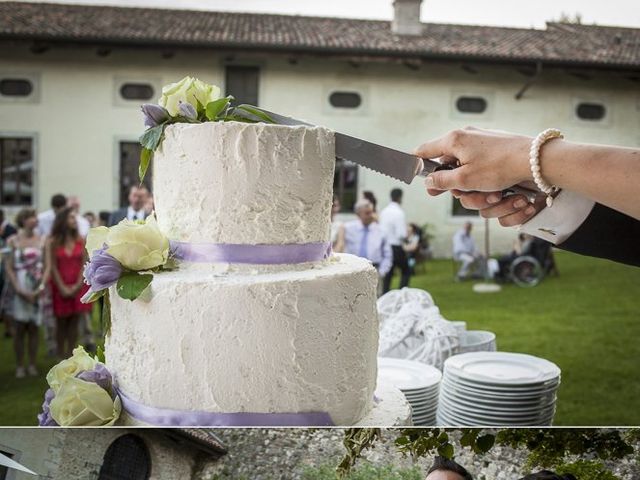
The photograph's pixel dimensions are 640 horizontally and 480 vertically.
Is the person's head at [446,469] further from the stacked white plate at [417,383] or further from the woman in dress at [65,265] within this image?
the woman in dress at [65,265]

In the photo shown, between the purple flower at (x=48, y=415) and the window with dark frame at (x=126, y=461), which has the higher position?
the window with dark frame at (x=126, y=461)

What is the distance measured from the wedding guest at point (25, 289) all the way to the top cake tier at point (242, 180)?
14.9 feet

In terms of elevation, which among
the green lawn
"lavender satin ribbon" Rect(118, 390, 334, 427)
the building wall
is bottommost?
the green lawn

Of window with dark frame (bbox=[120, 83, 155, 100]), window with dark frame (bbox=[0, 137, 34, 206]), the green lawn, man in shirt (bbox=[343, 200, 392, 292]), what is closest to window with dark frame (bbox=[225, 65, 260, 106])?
window with dark frame (bbox=[120, 83, 155, 100])

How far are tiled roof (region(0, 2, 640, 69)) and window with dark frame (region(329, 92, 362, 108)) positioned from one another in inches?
39.9


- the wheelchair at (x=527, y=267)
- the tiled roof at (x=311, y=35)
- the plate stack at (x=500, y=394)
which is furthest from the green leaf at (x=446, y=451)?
the tiled roof at (x=311, y=35)

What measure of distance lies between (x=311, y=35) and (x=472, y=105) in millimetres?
4095

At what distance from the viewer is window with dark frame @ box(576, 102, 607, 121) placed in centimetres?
1647

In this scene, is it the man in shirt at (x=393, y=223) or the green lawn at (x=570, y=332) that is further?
the man in shirt at (x=393, y=223)

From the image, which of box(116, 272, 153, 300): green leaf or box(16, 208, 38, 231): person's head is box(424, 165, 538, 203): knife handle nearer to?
box(116, 272, 153, 300): green leaf

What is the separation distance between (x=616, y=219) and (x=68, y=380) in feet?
4.06

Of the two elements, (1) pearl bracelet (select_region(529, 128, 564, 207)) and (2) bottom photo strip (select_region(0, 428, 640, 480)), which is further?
(1) pearl bracelet (select_region(529, 128, 564, 207))

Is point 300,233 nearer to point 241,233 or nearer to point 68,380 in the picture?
point 241,233

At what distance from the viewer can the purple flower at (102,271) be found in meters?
1.44
